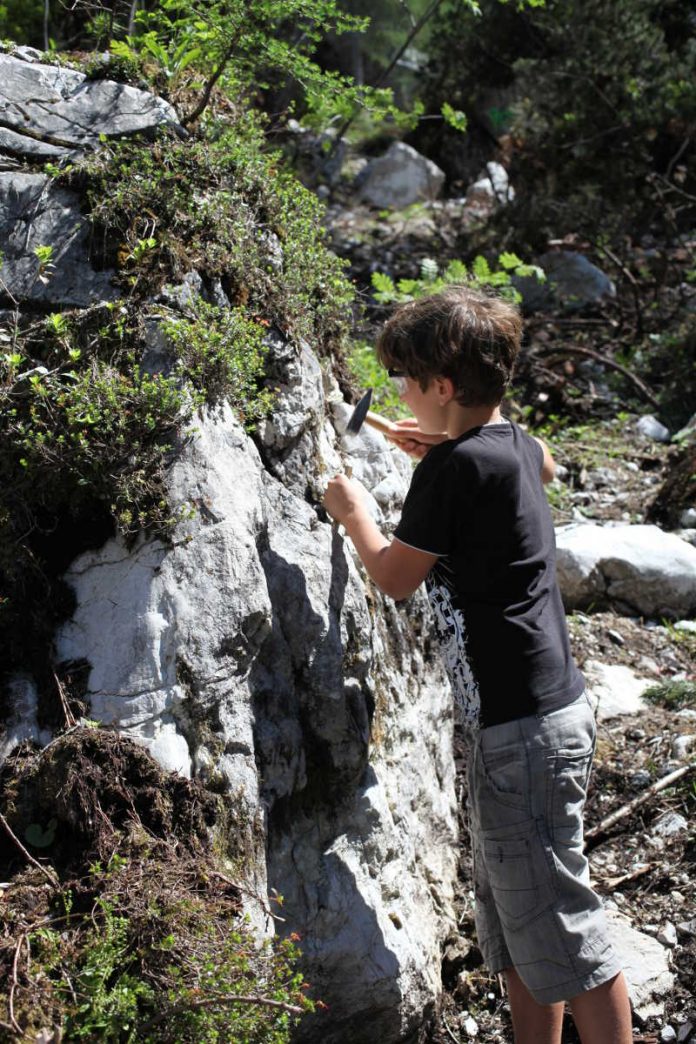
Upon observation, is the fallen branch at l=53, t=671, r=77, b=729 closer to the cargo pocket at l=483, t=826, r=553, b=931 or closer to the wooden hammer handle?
the cargo pocket at l=483, t=826, r=553, b=931

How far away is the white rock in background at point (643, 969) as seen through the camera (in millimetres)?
3385

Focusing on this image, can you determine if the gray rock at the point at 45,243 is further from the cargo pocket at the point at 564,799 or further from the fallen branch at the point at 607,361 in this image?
the fallen branch at the point at 607,361

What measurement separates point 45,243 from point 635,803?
10.6 feet

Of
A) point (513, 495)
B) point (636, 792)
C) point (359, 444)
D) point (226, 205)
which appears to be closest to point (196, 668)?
point (513, 495)

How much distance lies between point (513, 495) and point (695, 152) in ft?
31.2

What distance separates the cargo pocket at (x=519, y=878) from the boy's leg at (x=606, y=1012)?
0.93ft

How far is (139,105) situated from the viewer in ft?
11.6

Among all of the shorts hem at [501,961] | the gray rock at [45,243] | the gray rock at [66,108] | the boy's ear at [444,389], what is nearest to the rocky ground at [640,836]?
the shorts hem at [501,961]

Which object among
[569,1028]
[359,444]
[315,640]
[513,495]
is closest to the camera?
[513,495]

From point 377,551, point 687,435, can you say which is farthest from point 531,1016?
point 687,435

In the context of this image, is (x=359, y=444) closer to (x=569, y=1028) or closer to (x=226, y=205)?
(x=226, y=205)

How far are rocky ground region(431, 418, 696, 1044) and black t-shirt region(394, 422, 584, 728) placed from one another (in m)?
1.34

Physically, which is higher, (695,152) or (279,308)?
(695,152)

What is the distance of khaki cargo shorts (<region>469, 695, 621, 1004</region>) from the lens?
104 inches
